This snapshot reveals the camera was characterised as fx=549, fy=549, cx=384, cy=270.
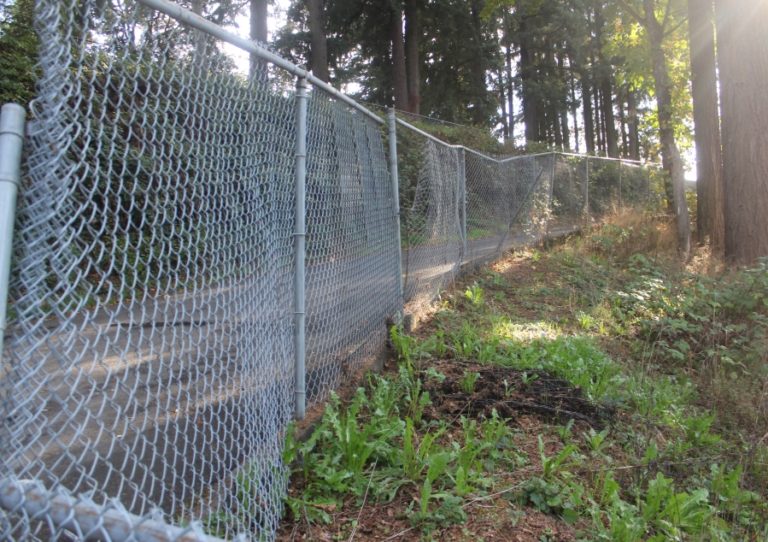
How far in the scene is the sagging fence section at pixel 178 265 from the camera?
139 centimetres

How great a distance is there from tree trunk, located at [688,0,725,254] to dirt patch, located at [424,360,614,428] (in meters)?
7.45

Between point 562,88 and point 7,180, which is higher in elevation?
point 562,88

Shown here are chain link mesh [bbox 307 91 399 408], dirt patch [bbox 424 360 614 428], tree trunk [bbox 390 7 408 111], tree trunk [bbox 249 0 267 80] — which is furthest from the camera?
tree trunk [bbox 390 7 408 111]

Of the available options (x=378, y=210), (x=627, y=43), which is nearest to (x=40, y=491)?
(x=378, y=210)

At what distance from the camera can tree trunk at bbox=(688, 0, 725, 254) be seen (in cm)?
992

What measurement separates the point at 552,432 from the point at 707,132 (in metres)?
9.00

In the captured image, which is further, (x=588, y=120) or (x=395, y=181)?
(x=588, y=120)

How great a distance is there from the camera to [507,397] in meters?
3.97

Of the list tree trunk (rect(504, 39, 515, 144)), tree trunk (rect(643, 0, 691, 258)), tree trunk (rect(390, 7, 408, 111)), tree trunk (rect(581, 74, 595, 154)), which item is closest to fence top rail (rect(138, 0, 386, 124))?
tree trunk (rect(643, 0, 691, 258))

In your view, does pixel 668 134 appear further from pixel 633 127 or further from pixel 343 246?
pixel 633 127

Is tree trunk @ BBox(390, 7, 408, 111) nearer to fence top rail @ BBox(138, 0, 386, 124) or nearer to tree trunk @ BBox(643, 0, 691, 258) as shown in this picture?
tree trunk @ BBox(643, 0, 691, 258)

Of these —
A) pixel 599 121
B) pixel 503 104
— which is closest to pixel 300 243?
pixel 503 104

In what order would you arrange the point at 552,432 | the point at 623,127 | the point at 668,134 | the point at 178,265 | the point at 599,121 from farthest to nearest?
1. the point at 623,127
2. the point at 599,121
3. the point at 668,134
4. the point at 552,432
5. the point at 178,265

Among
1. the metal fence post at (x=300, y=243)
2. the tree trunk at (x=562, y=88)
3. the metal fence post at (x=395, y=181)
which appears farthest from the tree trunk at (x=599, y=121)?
the metal fence post at (x=300, y=243)
